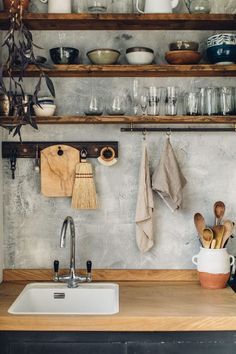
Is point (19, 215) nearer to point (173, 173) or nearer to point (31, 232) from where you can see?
point (31, 232)

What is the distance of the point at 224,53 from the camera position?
2.63 metres

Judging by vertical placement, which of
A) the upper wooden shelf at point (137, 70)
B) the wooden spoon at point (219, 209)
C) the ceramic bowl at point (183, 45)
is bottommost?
the wooden spoon at point (219, 209)

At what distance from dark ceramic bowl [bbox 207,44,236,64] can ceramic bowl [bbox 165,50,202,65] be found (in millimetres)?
85

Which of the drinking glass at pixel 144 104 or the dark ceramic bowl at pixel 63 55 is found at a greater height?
the dark ceramic bowl at pixel 63 55

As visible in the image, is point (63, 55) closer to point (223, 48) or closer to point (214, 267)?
point (223, 48)

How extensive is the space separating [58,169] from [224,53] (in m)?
1.06

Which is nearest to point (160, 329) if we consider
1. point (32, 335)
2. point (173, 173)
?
point (32, 335)

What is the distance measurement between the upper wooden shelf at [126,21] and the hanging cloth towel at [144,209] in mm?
667

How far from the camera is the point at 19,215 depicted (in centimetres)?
283

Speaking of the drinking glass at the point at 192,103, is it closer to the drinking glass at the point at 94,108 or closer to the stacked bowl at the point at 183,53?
the stacked bowl at the point at 183,53

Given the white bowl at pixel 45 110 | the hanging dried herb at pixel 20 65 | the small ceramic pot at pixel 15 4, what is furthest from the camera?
the white bowl at pixel 45 110

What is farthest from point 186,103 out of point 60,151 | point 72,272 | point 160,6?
point 72,272

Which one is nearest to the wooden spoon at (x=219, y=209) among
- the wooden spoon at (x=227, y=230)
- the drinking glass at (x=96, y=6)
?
the wooden spoon at (x=227, y=230)

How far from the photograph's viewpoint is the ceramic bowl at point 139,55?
104 inches
